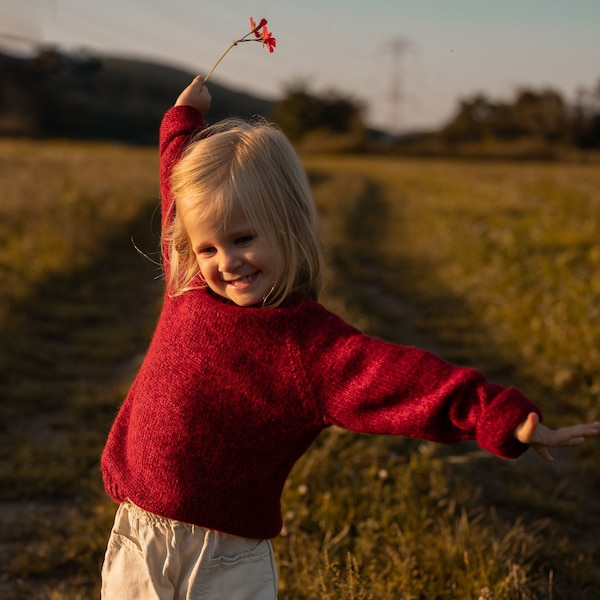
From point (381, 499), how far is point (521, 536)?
0.65 m

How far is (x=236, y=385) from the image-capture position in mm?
1884

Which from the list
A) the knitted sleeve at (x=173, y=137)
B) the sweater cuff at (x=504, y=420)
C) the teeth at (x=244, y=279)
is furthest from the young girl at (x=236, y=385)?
the knitted sleeve at (x=173, y=137)

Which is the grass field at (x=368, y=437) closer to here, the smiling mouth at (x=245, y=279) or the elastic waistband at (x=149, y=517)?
the elastic waistband at (x=149, y=517)

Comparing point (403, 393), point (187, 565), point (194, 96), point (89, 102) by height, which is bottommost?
point (187, 565)

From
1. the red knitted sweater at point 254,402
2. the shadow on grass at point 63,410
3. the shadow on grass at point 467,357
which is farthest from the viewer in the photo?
the shadow on grass at point 467,357

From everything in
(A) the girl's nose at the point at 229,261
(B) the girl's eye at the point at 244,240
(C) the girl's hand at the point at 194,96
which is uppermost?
(C) the girl's hand at the point at 194,96

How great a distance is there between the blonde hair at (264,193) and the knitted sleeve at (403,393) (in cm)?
18

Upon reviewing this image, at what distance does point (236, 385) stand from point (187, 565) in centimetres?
50

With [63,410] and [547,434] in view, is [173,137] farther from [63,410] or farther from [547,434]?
[63,410]

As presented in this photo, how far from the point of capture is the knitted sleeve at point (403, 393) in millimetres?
1577

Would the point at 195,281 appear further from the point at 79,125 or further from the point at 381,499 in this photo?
the point at 79,125

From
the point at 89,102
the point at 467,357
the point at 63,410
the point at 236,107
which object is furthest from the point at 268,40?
the point at 89,102

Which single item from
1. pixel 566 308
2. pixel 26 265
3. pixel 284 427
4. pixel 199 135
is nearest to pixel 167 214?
pixel 199 135

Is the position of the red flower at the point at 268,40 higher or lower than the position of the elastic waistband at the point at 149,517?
higher
